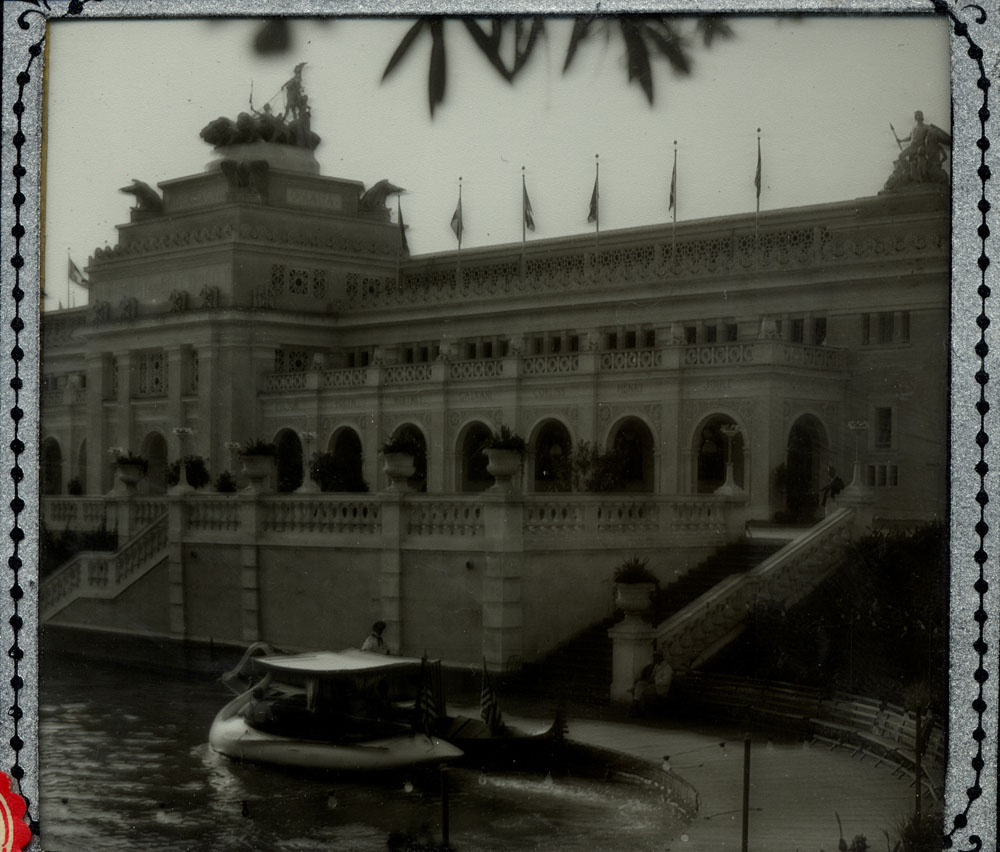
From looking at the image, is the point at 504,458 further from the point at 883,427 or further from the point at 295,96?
the point at 295,96

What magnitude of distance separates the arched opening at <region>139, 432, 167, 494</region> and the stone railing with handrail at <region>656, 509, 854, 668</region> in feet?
6.64

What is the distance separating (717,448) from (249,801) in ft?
6.97

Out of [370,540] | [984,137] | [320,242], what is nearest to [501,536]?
[370,540]

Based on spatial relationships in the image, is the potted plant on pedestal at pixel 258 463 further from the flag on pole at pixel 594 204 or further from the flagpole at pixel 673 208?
the flagpole at pixel 673 208

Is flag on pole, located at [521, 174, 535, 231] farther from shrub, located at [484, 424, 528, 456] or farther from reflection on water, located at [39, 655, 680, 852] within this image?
reflection on water, located at [39, 655, 680, 852]

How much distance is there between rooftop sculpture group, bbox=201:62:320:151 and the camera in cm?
564

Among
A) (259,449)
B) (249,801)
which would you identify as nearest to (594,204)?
(259,449)

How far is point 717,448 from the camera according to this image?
5520 mm

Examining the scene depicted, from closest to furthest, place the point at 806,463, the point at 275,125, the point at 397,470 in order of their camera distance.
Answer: the point at 806,463, the point at 275,125, the point at 397,470

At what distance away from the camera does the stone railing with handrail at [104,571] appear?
5.72 m

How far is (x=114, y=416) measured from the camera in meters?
5.99

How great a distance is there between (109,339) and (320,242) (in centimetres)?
93

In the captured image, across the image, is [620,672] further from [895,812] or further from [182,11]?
[182,11]

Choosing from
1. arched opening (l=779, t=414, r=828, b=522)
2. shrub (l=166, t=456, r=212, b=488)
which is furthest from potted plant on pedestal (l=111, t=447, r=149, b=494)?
arched opening (l=779, t=414, r=828, b=522)
